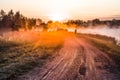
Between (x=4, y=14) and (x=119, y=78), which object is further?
(x=4, y=14)

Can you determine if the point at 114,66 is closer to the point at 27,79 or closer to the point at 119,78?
the point at 119,78

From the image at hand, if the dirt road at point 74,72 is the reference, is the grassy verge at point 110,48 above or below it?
below

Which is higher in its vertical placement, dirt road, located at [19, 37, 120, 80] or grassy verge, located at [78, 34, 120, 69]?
dirt road, located at [19, 37, 120, 80]

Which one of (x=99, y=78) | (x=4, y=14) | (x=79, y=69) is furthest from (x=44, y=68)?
(x=4, y=14)

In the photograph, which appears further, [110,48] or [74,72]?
[110,48]

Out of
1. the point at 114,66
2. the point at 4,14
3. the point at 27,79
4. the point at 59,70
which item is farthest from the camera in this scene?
the point at 4,14

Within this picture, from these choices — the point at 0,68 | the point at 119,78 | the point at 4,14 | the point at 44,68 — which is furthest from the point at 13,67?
the point at 4,14

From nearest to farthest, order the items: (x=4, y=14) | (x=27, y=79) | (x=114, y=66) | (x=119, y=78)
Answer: (x=27, y=79)
(x=119, y=78)
(x=114, y=66)
(x=4, y=14)

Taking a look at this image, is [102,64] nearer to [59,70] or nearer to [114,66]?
[114,66]

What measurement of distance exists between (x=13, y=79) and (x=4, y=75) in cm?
95

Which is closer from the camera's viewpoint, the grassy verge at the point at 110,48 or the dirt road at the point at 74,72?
the dirt road at the point at 74,72

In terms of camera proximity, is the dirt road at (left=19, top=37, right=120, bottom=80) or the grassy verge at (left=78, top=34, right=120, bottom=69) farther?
the grassy verge at (left=78, top=34, right=120, bottom=69)

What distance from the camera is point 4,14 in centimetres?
9825

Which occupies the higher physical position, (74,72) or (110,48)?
(74,72)
